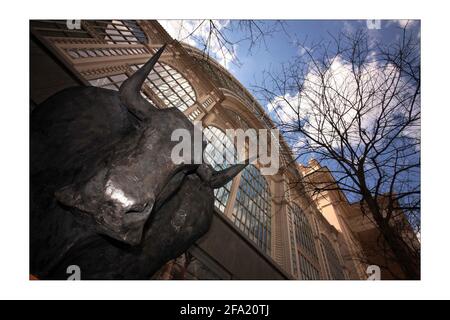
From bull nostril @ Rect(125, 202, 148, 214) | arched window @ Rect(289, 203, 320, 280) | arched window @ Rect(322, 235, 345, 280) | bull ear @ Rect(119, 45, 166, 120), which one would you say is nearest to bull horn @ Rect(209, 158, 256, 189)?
bull ear @ Rect(119, 45, 166, 120)

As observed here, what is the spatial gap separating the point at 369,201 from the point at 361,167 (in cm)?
55

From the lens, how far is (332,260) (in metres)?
27.3

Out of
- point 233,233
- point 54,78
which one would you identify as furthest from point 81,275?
point 233,233

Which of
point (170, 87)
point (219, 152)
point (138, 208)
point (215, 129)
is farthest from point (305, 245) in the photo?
point (138, 208)

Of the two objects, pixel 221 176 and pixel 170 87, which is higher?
pixel 170 87

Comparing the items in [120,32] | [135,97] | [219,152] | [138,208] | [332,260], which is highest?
A: [120,32]

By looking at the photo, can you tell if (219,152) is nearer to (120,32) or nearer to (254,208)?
(254,208)

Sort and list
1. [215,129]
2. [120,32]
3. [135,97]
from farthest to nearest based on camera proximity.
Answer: [215,129] < [120,32] < [135,97]

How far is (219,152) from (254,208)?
4.87 meters

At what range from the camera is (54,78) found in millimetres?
3094

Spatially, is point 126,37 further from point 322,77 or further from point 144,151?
point 144,151

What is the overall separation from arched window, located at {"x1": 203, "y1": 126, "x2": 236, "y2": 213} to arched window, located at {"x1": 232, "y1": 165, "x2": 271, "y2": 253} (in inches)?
44.4

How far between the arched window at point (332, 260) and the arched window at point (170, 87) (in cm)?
2042

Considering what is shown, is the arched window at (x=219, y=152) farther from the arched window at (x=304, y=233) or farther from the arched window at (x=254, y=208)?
the arched window at (x=304, y=233)
